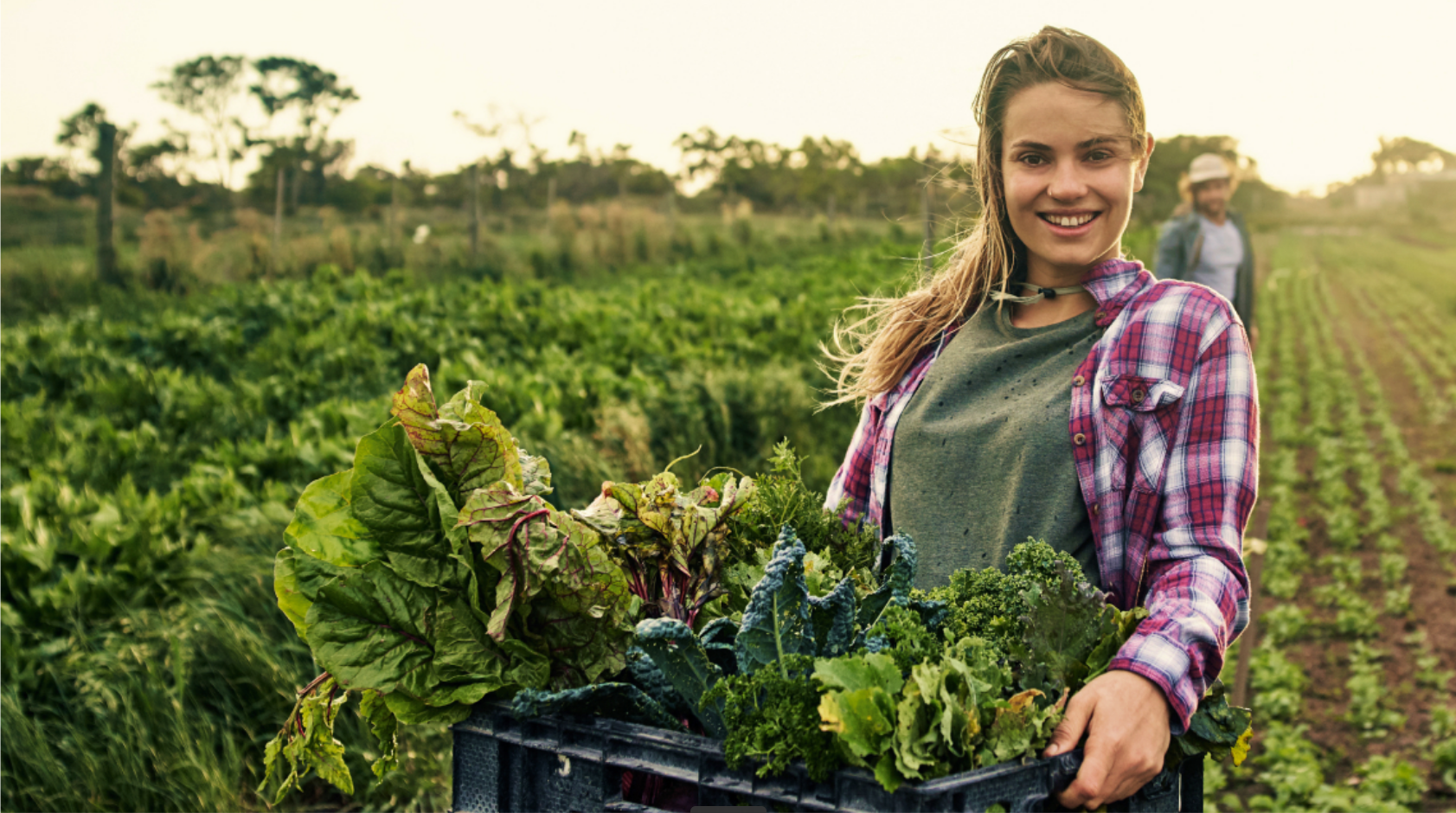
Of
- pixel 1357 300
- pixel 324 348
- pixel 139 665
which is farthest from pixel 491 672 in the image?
pixel 1357 300

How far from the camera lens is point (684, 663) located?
45.7 inches

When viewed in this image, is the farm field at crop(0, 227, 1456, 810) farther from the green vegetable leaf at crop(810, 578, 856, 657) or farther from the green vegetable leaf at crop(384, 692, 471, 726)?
the green vegetable leaf at crop(384, 692, 471, 726)

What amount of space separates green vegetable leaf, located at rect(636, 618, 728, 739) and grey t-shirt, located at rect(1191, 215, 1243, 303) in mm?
7168

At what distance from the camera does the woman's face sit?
1.63 metres

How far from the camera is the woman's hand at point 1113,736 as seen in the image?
1078mm

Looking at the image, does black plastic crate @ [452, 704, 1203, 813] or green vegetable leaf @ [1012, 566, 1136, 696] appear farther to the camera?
green vegetable leaf @ [1012, 566, 1136, 696]

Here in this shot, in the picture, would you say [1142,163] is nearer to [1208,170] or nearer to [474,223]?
[1208,170]

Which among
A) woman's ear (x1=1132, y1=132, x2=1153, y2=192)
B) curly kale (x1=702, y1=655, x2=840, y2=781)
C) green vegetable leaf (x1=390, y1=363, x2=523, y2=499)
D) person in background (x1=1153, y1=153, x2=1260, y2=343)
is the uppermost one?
person in background (x1=1153, y1=153, x2=1260, y2=343)

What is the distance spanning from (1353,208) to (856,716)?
339 feet

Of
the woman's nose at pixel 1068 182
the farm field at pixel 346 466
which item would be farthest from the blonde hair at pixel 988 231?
the farm field at pixel 346 466

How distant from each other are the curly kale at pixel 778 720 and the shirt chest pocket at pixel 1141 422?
2.32 feet

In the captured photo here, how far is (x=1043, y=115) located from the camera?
1653mm

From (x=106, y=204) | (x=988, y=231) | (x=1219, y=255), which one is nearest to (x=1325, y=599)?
(x=1219, y=255)

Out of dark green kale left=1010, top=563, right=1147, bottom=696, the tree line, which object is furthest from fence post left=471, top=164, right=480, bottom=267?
dark green kale left=1010, top=563, right=1147, bottom=696
